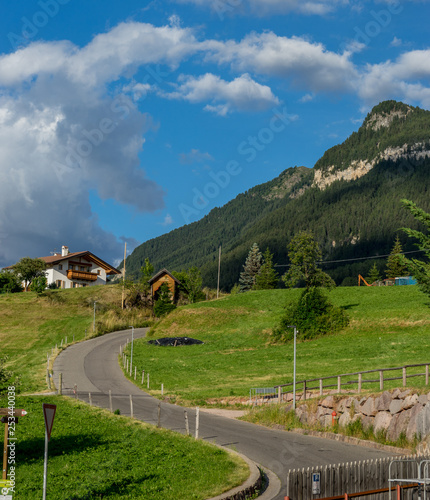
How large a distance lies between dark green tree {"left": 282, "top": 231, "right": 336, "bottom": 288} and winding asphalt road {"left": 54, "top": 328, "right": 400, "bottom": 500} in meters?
25.9

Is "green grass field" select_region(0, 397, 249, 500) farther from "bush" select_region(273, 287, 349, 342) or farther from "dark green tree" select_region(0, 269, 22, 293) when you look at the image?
"dark green tree" select_region(0, 269, 22, 293)

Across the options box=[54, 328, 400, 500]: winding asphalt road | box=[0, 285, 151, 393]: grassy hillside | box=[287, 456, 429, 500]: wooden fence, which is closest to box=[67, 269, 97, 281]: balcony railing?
box=[0, 285, 151, 393]: grassy hillside

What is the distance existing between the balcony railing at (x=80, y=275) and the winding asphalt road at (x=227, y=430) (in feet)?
187

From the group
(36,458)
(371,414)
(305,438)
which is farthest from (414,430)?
(36,458)

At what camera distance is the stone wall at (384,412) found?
67.5 ft

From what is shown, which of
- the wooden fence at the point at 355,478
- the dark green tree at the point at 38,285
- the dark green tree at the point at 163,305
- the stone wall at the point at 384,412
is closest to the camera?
the wooden fence at the point at 355,478

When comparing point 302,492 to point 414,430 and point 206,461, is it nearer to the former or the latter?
point 206,461

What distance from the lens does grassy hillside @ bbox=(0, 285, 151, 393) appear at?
235ft

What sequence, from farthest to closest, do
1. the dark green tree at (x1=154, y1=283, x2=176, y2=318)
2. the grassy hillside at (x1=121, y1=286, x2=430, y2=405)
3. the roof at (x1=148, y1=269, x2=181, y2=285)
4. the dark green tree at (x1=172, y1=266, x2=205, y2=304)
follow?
the dark green tree at (x1=172, y1=266, x2=205, y2=304)
the roof at (x1=148, y1=269, x2=181, y2=285)
the dark green tree at (x1=154, y1=283, x2=176, y2=318)
the grassy hillside at (x1=121, y1=286, x2=430, y2=405)

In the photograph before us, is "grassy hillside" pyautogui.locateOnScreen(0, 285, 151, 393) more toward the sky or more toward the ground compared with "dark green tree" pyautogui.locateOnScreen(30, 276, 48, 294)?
more toward the ground

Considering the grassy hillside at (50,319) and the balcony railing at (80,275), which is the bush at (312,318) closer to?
the grassy hillside at (50,319)

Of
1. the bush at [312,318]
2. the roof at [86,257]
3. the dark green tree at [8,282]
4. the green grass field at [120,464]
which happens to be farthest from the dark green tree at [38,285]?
the green grass field at [120,464]

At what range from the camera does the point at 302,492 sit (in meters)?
14.5

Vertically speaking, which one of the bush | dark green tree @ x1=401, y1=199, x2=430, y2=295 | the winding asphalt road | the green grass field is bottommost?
the winding asphalt road
